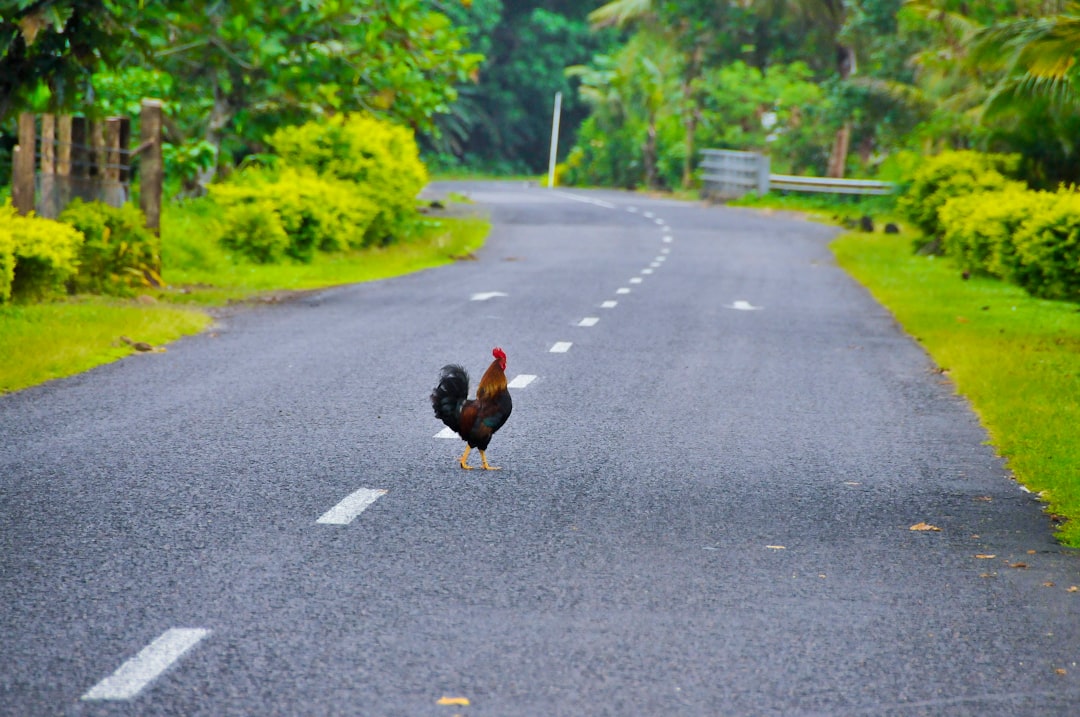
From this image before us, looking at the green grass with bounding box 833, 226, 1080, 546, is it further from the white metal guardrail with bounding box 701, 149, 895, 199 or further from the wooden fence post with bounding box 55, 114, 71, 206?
the white metal guardrail with bounding box 701, 149, 895, 199

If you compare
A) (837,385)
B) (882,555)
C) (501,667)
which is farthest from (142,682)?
(837,385)

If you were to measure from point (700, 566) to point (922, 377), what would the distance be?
24.7 feet

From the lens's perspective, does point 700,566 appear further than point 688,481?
No

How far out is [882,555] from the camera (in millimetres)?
6891

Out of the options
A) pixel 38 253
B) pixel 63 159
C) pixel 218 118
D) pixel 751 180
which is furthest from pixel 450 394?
pixel 751 180

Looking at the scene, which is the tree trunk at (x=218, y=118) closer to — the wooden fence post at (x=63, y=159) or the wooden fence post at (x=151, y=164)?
the wooden fence post at (x=151, y=164)

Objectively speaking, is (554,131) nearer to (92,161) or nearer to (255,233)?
(255,233)

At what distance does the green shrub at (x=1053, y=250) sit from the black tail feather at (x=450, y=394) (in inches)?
556

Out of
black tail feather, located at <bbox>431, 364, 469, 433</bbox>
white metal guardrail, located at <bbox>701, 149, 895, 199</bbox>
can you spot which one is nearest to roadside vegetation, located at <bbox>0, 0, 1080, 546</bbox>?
white metal guardrail, located at <bbox>701, 149, 895, 199</bbox>

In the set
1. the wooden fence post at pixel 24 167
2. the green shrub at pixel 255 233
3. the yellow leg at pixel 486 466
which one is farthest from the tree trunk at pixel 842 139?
the yellow leg at pixel 486 466

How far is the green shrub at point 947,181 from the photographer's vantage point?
3036 cm

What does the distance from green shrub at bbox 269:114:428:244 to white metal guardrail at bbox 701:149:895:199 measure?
2292 cm

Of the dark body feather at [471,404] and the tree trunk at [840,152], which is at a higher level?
the tree trunk at [840,152]

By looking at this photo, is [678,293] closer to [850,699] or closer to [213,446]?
[213,446]
